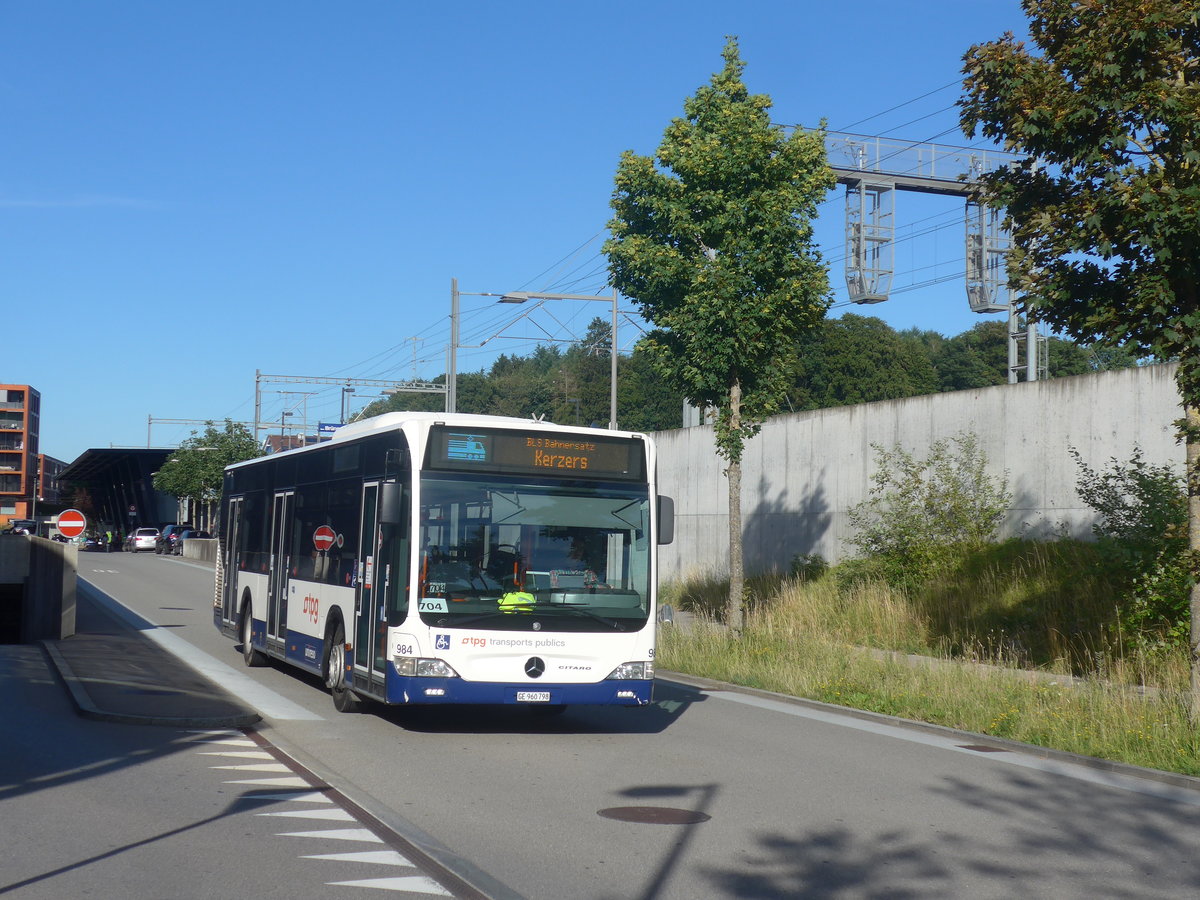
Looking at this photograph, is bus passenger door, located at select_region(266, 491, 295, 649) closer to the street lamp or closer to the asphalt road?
the asphalt road

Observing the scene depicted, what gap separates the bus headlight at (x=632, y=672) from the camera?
41.2ft

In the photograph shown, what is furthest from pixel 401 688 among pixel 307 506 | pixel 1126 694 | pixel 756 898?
pixel 1126 694

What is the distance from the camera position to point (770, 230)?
20.4 m

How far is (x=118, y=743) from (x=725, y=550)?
2296 centimetres

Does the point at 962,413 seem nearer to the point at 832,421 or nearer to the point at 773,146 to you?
the point at 832,421

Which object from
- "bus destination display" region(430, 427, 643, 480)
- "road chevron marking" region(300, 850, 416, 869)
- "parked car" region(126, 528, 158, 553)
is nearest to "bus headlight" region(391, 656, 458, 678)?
"bus destination display" region(430, 427, 643, 480)

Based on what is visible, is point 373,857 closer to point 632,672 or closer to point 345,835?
point 345,835

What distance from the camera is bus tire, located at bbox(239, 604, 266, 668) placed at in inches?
739

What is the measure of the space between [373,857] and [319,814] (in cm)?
134

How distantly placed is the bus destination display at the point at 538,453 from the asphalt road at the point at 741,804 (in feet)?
8.20

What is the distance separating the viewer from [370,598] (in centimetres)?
1301

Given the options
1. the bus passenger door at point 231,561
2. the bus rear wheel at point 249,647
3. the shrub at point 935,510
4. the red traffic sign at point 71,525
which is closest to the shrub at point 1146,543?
the shrub at point 935,510

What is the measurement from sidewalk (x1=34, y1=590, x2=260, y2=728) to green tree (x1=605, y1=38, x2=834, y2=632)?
340 inches

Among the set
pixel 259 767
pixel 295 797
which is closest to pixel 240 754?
pixel 259 767
